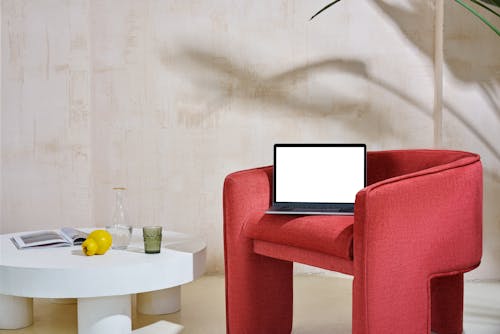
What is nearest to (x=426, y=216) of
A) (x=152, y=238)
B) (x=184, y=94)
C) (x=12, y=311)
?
(x=152, y=238)

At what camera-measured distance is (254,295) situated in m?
2.86

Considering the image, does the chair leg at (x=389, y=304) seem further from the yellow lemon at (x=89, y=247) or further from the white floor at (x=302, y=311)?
the yellow lemon at (x=89, y=247)

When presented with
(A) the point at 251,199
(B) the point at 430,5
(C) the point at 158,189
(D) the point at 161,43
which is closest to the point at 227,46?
(D) the point at 161,43

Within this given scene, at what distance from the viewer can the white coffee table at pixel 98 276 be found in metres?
2.58

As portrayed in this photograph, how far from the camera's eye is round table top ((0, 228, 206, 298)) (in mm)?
2574

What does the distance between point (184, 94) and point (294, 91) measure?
0.63 m

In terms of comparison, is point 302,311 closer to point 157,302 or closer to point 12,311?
point 157,302

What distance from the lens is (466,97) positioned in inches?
156

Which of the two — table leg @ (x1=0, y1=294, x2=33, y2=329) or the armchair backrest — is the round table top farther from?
the armchair backrest

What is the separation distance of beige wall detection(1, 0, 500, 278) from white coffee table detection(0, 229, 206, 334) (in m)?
1.16

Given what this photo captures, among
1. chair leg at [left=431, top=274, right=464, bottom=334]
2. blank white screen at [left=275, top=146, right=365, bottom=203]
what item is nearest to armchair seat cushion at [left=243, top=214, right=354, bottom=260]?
blank white screen at [left=275, top=146, right=365, bottom=203]

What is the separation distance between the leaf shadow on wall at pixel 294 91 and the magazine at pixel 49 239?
117 cm

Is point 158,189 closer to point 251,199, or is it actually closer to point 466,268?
point 251,199

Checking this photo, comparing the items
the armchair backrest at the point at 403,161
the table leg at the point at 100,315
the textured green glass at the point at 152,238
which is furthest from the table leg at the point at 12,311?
the armchair backrest at the point at 403,161
